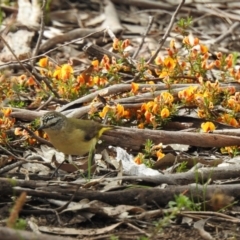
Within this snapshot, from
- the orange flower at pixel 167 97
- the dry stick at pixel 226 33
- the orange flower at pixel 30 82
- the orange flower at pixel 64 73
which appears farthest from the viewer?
the dry stick at pixel 226 33

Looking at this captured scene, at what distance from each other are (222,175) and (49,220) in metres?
1.34

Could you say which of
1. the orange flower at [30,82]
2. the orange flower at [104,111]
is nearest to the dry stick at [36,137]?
the orange flower at [104,111]

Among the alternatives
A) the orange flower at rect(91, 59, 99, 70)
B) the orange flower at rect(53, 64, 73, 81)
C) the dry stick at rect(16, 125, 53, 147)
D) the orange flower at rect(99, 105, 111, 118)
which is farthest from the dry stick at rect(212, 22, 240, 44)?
the dry stick at rect(16, 125, 53, 147)

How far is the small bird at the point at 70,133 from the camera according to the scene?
19.2ft

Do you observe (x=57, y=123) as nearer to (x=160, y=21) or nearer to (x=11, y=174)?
(x=11, y=174)

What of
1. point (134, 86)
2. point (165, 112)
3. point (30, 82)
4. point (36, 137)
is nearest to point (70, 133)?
point (36, 137)

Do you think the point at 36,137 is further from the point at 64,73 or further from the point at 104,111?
the point at 64,73

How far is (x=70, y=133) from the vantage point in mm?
5891

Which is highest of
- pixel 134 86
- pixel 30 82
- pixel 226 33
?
pixel 226 33

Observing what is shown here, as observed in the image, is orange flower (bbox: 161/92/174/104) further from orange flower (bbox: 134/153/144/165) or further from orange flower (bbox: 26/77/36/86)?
orange flower (bbox: 26/77/36/86)

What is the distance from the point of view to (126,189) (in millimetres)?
5121

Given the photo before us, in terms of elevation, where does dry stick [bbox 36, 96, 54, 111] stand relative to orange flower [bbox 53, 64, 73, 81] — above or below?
below

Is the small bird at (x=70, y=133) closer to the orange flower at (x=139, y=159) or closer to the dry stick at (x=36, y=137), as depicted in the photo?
the dry stick at (x=36, y=137)

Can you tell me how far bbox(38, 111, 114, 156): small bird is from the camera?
5.87 meters
